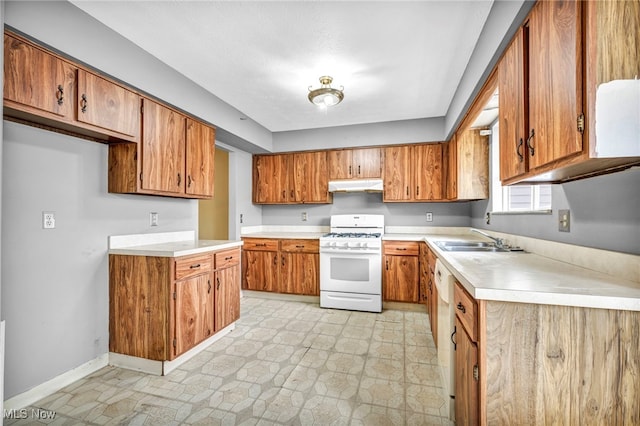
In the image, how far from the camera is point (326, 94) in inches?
99.2

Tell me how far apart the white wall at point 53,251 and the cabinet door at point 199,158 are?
639 millimetres

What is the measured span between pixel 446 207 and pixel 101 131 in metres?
4.00

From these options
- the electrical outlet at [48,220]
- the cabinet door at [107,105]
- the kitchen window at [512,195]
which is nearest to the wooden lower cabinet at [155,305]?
the electrical outlet at [48,220]

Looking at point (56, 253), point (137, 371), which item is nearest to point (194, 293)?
point (137, 371)

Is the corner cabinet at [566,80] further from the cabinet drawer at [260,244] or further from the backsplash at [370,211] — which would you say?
the cabinet drawer at [260,244]

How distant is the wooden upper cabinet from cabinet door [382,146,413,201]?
13cm

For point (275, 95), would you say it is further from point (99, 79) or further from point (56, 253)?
point (56, 253)

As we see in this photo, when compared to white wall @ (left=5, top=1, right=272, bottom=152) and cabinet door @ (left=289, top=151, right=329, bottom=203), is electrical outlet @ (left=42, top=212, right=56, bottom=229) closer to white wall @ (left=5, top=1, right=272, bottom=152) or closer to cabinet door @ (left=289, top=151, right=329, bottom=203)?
white wall @ (left=5, top=1, right=272, bottom=152)

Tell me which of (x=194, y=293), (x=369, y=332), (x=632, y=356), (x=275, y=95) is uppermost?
(x=275, y=95)

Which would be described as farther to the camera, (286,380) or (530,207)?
(530,207)

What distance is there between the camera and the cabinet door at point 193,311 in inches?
86.6

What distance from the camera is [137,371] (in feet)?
7.13

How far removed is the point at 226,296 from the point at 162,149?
1516 mm

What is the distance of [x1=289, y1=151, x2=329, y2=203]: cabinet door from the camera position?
4.23 m
